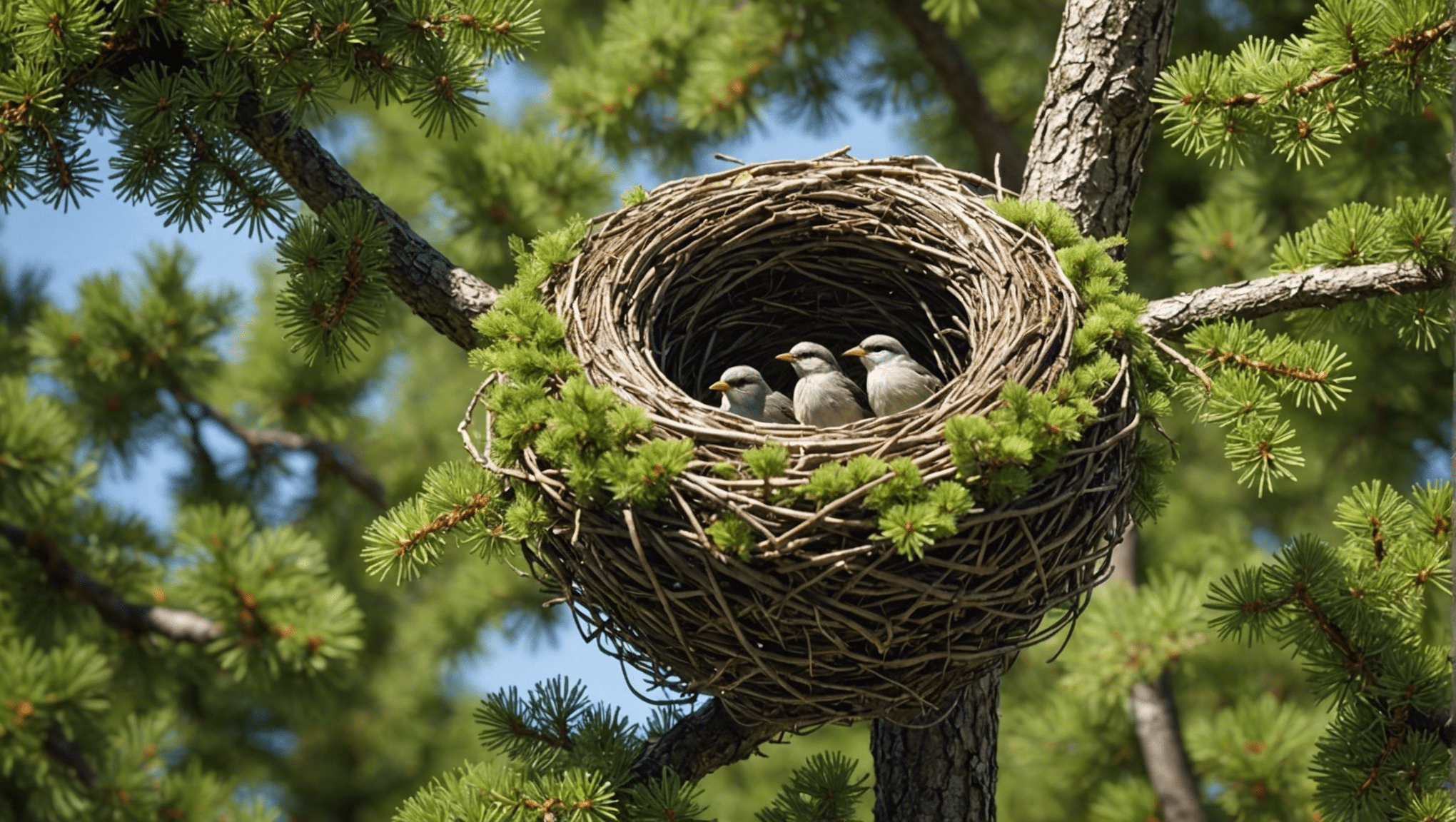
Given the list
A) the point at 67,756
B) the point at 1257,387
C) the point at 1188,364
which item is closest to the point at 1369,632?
the point at 1257,387

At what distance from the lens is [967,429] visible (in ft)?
9.09

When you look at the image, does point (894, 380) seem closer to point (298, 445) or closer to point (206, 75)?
point (206, 75)

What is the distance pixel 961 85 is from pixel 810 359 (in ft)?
8.76

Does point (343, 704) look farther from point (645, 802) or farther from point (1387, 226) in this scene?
point (1387, 226)

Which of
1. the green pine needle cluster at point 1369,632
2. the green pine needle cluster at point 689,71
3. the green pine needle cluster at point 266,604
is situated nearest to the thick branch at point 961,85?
the green pine needle cluster at point 689,71

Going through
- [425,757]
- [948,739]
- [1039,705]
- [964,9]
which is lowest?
[948,739]

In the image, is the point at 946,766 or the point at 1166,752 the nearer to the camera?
the point at 946,766

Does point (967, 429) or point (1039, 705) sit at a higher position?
point (1039, 705)

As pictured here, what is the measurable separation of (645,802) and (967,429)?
1285 millimetres

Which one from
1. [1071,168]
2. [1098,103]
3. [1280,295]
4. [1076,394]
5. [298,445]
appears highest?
[298,445]

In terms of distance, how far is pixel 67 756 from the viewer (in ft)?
18.9

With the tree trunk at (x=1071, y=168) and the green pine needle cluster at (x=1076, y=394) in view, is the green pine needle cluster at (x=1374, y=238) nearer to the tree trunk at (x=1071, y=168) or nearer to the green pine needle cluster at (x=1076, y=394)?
the tree trunk at (x=1071, y=168)

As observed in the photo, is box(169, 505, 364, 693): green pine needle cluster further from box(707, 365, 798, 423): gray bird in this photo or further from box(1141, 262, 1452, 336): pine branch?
box(1141, 262, 1452, 336): pine branch

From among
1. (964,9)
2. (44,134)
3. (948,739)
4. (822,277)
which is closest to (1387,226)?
(822,277)
